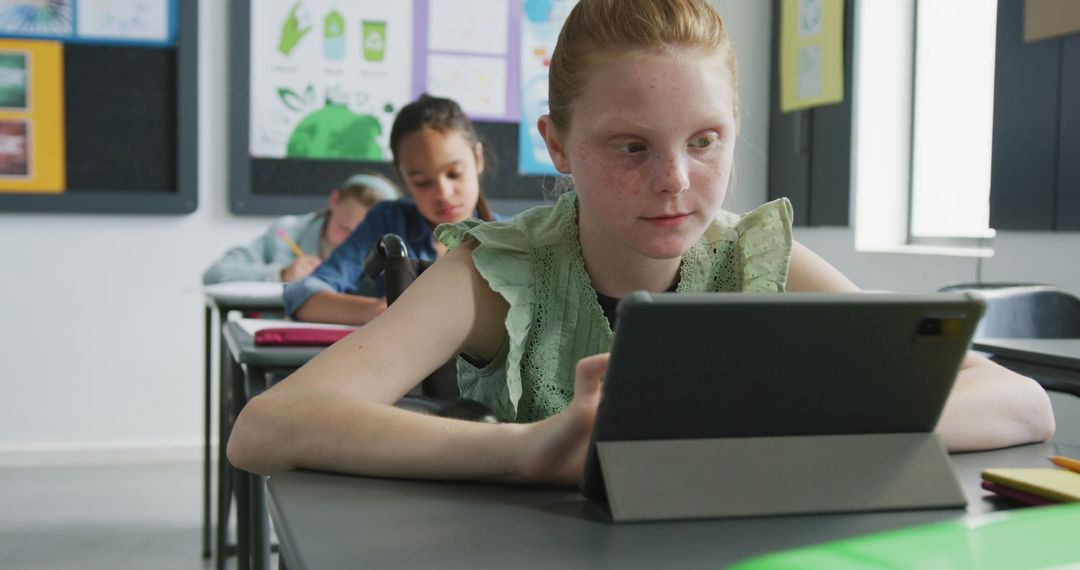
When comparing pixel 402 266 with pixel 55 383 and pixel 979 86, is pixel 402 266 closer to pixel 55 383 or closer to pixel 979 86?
pixel 979 86

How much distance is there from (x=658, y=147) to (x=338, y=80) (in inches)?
131

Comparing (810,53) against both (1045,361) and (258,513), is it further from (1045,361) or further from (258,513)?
(258,513)

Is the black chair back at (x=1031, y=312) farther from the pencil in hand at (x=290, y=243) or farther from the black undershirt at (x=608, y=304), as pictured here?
the pencil in hand at (x=290, y=243)

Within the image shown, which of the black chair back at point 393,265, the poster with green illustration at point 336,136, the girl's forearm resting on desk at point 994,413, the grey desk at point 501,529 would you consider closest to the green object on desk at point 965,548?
the grey desk at point 501,529

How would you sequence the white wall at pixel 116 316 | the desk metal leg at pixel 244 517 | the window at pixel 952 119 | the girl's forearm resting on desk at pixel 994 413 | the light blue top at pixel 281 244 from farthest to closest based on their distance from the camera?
the white wall at pixel 116 316
the light blue top at pixel 281 244
the window at pixel 952 119
the desk metal leg at pixel 244 517
the girl's forearm resting on desk at pixel 994 413

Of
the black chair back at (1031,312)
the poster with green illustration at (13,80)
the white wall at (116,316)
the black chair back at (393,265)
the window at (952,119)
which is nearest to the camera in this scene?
the black chair back at (393,265)

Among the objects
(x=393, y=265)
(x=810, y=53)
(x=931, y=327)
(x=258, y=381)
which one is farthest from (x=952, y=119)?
(x=931, y=327)

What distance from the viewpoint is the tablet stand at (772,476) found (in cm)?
68

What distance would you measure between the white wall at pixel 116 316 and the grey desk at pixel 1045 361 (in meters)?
2.22

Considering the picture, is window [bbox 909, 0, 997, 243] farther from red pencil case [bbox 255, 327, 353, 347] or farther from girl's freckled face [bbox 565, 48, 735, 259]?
girl's freckled face [bbox 565, 48, 735, 259]

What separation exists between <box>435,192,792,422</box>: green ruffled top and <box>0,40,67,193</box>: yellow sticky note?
3.11 m

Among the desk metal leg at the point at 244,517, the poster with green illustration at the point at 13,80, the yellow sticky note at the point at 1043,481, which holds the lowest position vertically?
the desk metal leg at the point at 244,517

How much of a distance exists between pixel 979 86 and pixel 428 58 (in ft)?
6.51

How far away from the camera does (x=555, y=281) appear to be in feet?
3.92
